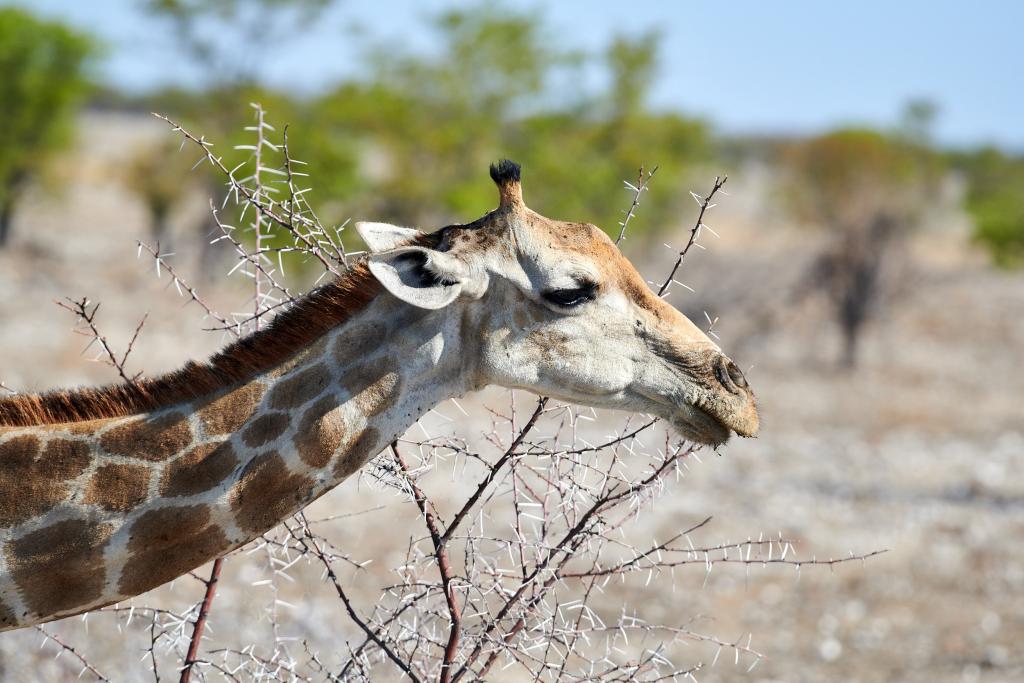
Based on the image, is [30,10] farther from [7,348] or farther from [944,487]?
[944,487]

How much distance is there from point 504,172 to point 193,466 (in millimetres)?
1213

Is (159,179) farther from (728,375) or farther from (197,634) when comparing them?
(728,375)

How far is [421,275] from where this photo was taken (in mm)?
2980

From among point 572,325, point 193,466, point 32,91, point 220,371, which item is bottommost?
point 193,466

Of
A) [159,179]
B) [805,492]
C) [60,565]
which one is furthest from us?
[159,179]

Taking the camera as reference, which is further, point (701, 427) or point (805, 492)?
point (805, 492)

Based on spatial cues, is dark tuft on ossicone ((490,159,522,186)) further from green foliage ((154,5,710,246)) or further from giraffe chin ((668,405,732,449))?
green foliage ((154,5,710,246))

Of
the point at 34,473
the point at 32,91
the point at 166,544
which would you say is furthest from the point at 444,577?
the point at 32,91

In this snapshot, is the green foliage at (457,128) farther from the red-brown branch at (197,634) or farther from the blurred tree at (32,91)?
the red-brown branch at (197,634)

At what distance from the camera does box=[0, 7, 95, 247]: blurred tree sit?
30.0 m

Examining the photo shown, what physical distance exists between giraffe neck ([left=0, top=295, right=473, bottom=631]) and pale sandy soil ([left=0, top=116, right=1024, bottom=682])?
1.57 meters

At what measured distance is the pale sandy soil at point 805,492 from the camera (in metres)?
8.03

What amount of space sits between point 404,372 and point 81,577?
38.5 inches

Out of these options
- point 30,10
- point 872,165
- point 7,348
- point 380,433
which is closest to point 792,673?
point 380,433
